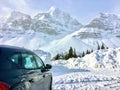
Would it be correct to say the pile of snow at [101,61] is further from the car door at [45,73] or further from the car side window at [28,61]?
the car side window at [28,61]

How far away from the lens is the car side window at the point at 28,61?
573 cm

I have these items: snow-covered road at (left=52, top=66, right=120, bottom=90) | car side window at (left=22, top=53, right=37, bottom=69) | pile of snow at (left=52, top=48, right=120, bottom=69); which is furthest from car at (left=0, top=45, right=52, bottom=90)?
pile of snow at (left=52, top=48, right=120, bottom=69)

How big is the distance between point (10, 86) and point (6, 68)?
461 mm

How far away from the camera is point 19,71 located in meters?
5.16

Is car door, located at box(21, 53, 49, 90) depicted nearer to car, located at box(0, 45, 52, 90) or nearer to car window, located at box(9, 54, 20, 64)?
car, located at box(0, 45, 52, 90)

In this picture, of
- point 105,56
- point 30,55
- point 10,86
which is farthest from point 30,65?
point 105,56

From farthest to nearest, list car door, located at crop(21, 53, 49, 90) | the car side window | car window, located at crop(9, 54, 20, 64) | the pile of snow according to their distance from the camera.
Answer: the pile of snow < the car side window < car door, located at crop(21, 53, 49, 90) < car window, located at crop(9, 54, 20, 64)

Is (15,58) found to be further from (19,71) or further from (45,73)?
(45,73)

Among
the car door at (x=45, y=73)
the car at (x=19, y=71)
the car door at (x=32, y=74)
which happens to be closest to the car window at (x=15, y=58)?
the car at (x=19, y=71)

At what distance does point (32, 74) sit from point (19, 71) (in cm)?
60

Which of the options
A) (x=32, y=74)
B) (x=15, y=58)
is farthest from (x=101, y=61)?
(x=15, y=58)

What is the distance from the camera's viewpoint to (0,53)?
17.2ft

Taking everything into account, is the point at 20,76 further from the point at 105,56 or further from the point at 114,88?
the point at 105,56

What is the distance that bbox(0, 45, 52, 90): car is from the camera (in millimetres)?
4648
